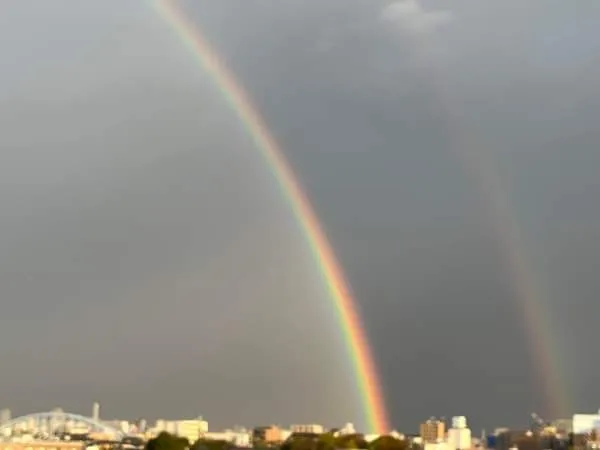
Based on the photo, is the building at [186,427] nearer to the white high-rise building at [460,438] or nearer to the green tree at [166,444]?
the white high-rise building at [460,438]

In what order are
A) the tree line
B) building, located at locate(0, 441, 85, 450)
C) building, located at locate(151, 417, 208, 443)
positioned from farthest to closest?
building, located at locate(151, 417, 208, 443)
building, located at locate(0, 441, 85, 450)
the tree line

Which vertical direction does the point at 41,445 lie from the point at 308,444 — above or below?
above

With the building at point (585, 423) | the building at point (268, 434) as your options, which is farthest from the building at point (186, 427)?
the building at point (585, 423)

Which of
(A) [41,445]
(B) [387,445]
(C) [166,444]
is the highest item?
(A) [41,445]

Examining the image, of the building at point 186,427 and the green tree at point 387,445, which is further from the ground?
the building at point 186,427

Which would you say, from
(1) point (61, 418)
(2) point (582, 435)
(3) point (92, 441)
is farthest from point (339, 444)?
(1) point (61, 418)

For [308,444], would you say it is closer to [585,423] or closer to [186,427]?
[585,423]

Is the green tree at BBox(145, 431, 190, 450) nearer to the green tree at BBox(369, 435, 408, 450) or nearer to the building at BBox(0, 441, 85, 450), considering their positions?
the green tree at BBox(369, 435, 408, 450)

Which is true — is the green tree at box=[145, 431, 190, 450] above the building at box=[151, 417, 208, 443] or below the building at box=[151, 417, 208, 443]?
below

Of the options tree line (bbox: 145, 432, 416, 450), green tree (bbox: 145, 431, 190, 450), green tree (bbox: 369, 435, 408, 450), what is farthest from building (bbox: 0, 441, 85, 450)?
green tree (bbox: 369, 435, 408, 450)

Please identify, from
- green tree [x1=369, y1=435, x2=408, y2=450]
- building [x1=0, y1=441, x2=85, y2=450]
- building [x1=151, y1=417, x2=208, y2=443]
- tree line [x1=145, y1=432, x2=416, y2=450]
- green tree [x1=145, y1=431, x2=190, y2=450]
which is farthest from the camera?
building [x1=151, y1=417, x2=208, y2=443]

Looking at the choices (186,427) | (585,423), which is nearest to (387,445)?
(585,423)

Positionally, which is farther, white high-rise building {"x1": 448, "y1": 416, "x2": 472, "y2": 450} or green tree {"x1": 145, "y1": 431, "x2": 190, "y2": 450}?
white high-rise building {"x1": 448, "y1": 416, "x2": 472, "y2": 450}

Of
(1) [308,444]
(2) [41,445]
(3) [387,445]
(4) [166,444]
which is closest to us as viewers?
(4) [166,444]
